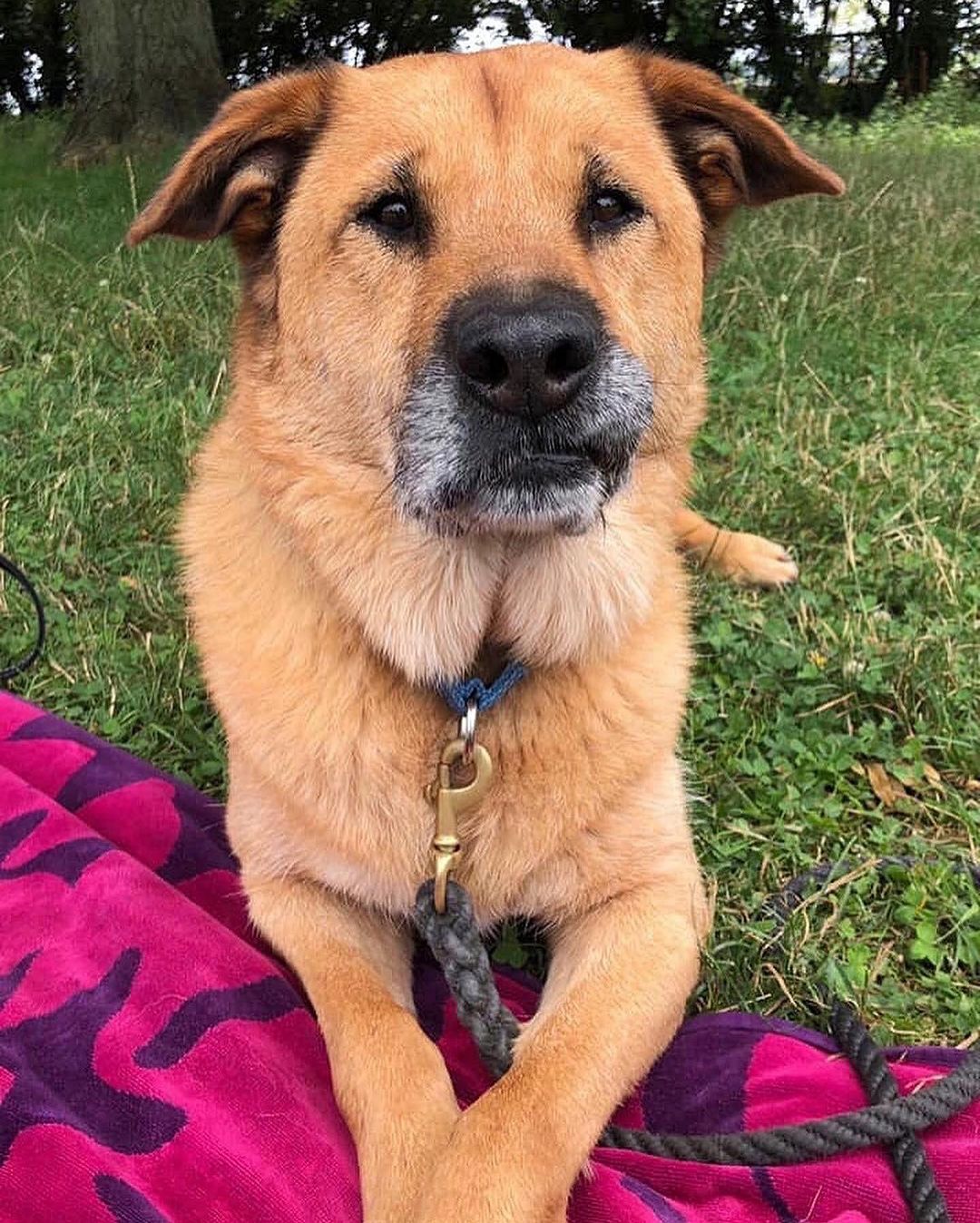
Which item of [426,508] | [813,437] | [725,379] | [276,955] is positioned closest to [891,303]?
[725,379]

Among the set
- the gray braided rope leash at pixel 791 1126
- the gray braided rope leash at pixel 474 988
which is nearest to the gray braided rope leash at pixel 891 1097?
the gray braided rope leash at pixel 791 1126

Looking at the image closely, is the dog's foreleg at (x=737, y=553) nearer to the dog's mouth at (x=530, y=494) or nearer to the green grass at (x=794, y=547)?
the green grass at (x=794, y=547)

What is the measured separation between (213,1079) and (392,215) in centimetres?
157

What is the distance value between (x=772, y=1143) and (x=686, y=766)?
3.30 ft

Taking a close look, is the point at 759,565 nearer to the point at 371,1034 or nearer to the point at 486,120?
the point at 486,120

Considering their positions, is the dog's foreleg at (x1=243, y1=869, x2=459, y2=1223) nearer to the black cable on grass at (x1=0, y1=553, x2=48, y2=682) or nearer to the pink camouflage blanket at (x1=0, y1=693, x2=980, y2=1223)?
the pink camouflage blanket at (x1=0, y1=693, x2=980, y2=1223)

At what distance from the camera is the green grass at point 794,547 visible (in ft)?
7.14

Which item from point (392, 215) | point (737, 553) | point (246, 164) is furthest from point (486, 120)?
point (737, 553)

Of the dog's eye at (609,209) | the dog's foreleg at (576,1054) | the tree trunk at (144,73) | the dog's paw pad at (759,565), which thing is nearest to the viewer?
the dog's foreleg at (576,1054)

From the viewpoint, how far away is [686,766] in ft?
8.37

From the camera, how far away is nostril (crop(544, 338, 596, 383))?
1719 mm

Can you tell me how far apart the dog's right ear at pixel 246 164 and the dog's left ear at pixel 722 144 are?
2.36 feet

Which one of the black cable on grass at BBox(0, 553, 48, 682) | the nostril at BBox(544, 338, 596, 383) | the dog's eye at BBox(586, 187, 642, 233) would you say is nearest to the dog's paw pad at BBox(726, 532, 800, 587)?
the dog's eye at BBox(586, 187, 642, 233)

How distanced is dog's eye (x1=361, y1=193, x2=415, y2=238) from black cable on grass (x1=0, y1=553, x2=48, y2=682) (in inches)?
62.3
